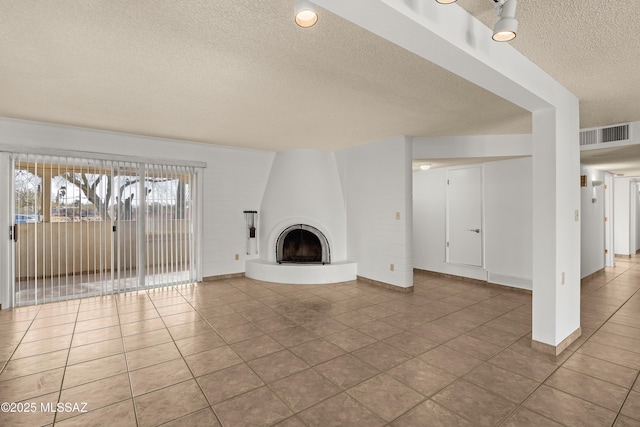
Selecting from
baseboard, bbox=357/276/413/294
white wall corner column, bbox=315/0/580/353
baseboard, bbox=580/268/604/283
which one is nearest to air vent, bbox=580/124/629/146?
white wall corner column, bbox=315/0/580/353

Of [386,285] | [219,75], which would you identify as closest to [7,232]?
[219,75]

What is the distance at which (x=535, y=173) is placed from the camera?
9.76ft

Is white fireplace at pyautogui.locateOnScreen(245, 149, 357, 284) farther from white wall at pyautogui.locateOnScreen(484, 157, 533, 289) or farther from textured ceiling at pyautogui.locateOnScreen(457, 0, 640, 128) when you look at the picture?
textured ceiling at pyautogui.locateOnScreen(457, 0, 640, 128)

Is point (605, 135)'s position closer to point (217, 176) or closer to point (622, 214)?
point (217, 176)

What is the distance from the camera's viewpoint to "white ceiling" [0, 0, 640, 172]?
6.28 ft

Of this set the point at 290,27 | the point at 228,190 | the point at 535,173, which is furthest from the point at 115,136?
the point at 535,173

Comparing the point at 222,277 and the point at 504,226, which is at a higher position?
the point at 504,226

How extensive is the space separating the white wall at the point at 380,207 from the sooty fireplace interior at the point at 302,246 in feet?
1.76

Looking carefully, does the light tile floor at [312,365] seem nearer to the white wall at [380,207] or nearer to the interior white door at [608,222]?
the white wall at [380,207]

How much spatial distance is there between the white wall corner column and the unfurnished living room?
0.02m

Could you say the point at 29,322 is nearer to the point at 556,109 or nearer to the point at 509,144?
the point at 556,109

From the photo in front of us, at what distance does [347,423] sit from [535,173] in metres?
2.70

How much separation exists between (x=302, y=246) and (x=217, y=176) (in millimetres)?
2090

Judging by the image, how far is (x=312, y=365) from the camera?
262cm
